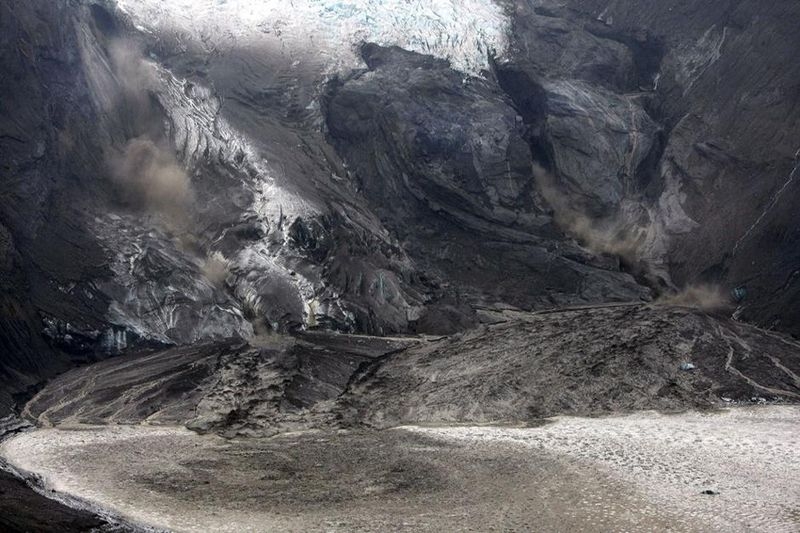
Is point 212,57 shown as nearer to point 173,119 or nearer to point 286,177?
point 173,119

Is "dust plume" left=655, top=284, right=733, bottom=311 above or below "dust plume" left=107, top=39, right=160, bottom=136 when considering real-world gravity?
below

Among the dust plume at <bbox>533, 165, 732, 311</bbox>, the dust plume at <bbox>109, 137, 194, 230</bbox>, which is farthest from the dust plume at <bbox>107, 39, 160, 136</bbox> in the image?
the dust plume at <bbox>533, 165, 732, 311</bbox>

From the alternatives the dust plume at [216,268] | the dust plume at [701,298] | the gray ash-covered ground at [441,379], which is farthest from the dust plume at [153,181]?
the dust plume at [701,298]

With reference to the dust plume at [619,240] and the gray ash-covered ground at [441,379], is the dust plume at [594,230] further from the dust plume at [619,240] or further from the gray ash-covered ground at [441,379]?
the gray ash-covered ground at [441,379]

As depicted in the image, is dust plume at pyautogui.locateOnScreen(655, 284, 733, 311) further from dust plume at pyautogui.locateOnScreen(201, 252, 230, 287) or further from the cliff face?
dust plume at pyautogui.locateOnScreen(201, 252, 230, 287)

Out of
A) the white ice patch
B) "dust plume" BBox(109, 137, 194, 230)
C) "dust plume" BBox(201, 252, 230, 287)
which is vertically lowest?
"dust plume" BBox(201, 252, 230, 287)

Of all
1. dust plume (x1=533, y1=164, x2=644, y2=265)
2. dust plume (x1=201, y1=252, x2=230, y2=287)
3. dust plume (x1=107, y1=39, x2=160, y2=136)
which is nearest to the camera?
dust plume (x1=201, y1=252, x2=230, y2=287)

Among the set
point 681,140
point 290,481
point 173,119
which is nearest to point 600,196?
point 681,140
